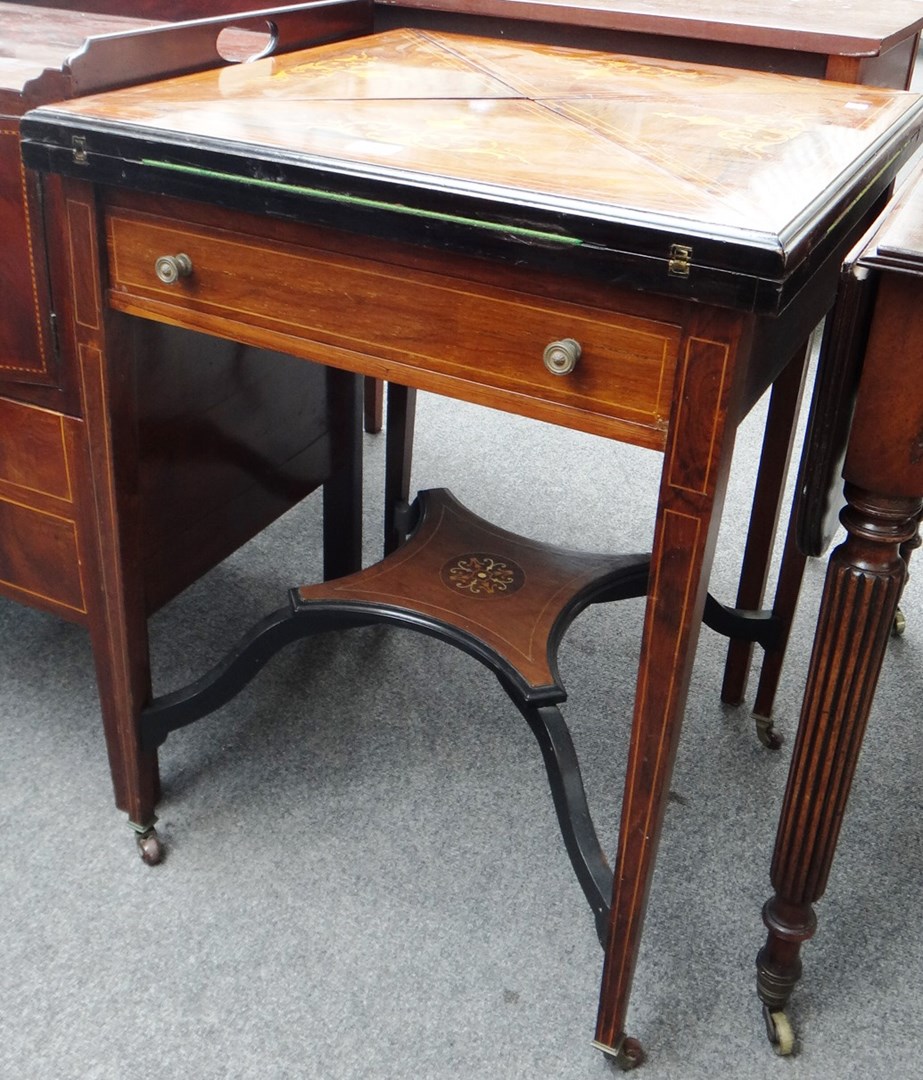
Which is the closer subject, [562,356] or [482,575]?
[562,356]

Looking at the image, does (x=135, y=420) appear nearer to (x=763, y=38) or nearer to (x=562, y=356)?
(x=562, y=356)

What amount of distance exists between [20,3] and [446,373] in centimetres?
125

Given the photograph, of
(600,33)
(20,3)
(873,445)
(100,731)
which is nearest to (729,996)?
(873,445)

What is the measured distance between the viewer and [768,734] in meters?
1.56

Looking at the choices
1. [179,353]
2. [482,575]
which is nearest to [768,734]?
[482,575]

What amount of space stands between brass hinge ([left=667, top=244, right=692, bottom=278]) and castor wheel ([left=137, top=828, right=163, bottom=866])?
941 mm

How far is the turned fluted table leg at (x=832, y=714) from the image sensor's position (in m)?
0.92

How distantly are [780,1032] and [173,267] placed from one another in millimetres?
958

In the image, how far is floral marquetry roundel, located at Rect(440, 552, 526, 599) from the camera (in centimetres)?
130

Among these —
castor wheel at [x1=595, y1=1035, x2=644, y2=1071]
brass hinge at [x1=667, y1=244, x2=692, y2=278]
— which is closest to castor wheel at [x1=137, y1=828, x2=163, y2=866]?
castor wheel at [x1=595, y1=1035, x2=644, y2=1071]

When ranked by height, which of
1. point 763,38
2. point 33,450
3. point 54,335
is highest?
point 763,38

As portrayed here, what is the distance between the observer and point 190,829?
1.37 meters

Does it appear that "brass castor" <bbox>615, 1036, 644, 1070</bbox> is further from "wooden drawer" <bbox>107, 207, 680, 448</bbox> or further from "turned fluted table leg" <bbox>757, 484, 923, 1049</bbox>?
"wooden drawer" <bbox>107, 207, 680, 448</bbox>

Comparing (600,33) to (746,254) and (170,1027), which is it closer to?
(746,254)
